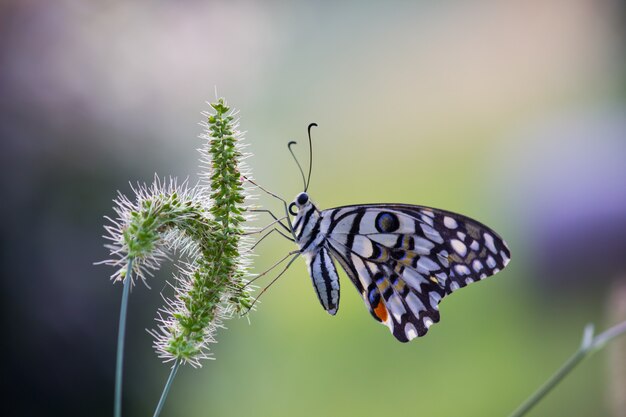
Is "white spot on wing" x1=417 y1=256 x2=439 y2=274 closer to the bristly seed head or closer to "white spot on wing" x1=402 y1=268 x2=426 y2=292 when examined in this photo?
"white spot on wing" x1=402 y1=268 x2=426 y2=292

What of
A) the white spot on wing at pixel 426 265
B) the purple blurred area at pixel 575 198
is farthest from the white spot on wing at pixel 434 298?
the purple blurred area at pixel 575 198

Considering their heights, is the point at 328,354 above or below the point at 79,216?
below

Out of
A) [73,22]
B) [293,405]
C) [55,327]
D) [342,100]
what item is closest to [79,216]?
[55,327]

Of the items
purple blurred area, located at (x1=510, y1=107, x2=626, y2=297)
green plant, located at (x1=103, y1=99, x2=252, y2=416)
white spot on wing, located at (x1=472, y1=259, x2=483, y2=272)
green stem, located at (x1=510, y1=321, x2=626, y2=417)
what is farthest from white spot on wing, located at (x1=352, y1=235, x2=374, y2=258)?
purple blurred area, located at (x1=510, y1=107, x2=626, y2=297)

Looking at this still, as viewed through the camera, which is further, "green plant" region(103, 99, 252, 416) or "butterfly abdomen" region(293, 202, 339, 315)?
"butterfly abdomen" region(293, 202, 339, 315)

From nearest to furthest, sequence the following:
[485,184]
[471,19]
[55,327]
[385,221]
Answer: [385,221] < [55,327] < [485,184] < [471,19]

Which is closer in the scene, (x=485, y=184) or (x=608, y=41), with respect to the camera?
(x=485, y=184)

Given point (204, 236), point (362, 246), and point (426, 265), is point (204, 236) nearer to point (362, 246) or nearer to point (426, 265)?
point (362, 246)

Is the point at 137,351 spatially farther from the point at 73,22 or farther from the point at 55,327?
the point at 73,22
